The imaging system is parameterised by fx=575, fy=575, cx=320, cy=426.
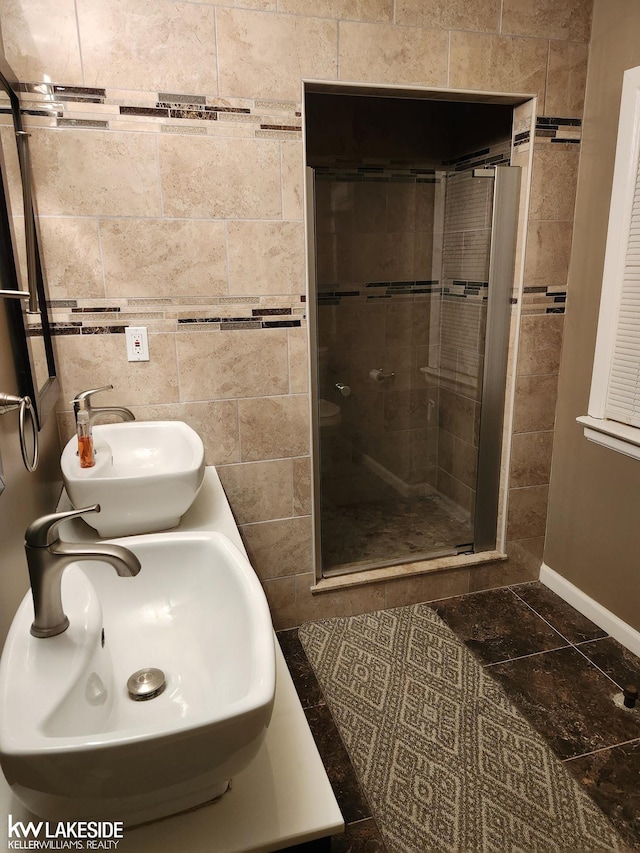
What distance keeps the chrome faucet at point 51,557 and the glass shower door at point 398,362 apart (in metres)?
1.75

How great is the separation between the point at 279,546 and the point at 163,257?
3.91 ft

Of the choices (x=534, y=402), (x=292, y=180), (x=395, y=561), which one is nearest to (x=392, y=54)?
(x=292, y=180)

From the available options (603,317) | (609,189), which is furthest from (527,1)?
(603,317)

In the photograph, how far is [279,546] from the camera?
234 centimetres

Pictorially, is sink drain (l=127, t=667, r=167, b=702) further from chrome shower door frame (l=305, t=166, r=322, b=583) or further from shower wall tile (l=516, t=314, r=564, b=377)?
shower wall tile (l=516, t=314, r=564, b=377)

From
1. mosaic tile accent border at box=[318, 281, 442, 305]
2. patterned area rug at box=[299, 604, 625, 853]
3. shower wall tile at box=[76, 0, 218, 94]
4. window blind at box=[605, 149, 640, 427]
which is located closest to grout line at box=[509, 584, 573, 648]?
patterned area rug at box=[299, 604, 625, 853]

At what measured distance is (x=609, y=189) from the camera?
7.04ft

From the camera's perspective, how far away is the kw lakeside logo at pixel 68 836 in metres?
0.75

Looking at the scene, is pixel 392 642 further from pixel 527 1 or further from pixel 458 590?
pixel 527 1

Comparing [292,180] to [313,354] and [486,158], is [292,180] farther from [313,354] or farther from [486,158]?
[486,158]

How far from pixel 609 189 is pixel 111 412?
1979 millimetres

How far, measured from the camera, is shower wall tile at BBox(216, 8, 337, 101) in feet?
6.14

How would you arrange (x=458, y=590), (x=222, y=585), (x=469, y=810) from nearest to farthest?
1. (x=222, y=585)
2. (x=469, y=810)
3. (x=458, y=590)

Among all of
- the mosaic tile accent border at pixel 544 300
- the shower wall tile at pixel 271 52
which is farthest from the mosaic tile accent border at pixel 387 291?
the shower wall tile at pixel 271 52
